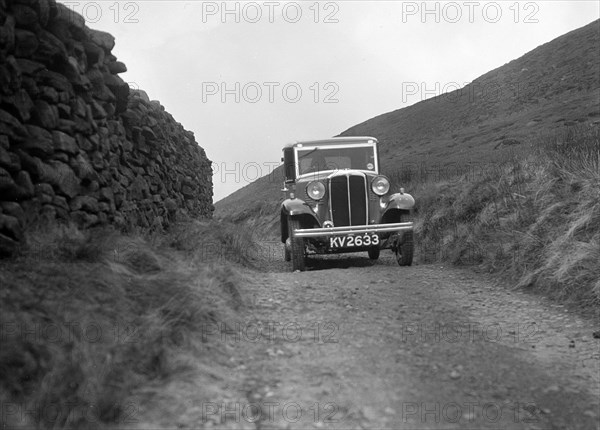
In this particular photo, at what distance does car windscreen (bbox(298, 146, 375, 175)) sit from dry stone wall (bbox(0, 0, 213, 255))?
8.89 feet

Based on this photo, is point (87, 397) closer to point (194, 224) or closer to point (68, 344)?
point (68, 344)

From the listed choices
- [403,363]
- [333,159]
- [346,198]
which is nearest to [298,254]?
[346,198]

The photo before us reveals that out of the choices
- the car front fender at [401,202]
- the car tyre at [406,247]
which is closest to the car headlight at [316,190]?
the car front fender at [401,202]

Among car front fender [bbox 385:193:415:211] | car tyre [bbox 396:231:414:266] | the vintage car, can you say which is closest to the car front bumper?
the vintage car

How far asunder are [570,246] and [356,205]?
3.29 metres

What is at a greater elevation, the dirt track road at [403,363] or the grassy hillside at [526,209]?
the grassy hillside at [526,209]

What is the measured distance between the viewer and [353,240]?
24.5ft

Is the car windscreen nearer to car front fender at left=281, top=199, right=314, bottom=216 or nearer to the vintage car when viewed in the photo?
the vintage car

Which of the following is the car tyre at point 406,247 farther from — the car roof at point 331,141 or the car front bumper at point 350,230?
the car roof at point 331,141

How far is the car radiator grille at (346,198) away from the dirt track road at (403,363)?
2429 millimetres

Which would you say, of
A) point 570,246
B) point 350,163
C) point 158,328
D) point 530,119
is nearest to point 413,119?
point 530,119

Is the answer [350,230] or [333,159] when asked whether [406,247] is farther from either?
[333,159]

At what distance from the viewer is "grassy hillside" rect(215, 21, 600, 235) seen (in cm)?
1931

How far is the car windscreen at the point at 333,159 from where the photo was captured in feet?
29.0
